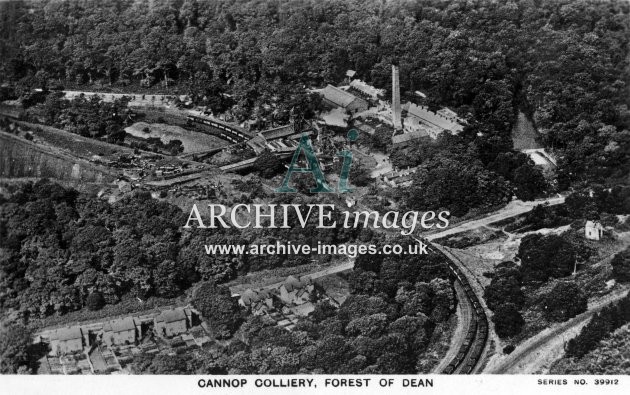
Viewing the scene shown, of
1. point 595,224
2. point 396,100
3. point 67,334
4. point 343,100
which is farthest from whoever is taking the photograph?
point 396,100

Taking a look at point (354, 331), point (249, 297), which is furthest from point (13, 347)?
point (354, 331)

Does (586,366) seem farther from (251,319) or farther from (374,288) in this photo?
(251,319)

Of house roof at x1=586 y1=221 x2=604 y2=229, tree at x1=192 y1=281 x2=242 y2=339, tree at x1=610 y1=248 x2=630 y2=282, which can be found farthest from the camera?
house roof at x1=586 y1=221 x2=604 y2=229

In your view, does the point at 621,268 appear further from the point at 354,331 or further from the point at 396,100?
the point at 396,100

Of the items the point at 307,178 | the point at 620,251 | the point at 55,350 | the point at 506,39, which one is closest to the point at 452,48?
the point at 506,39

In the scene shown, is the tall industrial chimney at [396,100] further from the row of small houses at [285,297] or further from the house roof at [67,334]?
the house roof at [67,334]

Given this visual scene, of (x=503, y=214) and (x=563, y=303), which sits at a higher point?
(x=503, y=214)

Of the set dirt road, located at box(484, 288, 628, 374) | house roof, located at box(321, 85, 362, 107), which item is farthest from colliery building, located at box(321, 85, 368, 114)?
dirt road, located at box(484, 288, 628, 374)

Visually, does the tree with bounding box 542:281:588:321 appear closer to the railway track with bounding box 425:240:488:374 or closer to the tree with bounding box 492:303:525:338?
the tree with bounding box 492:303:525:338
